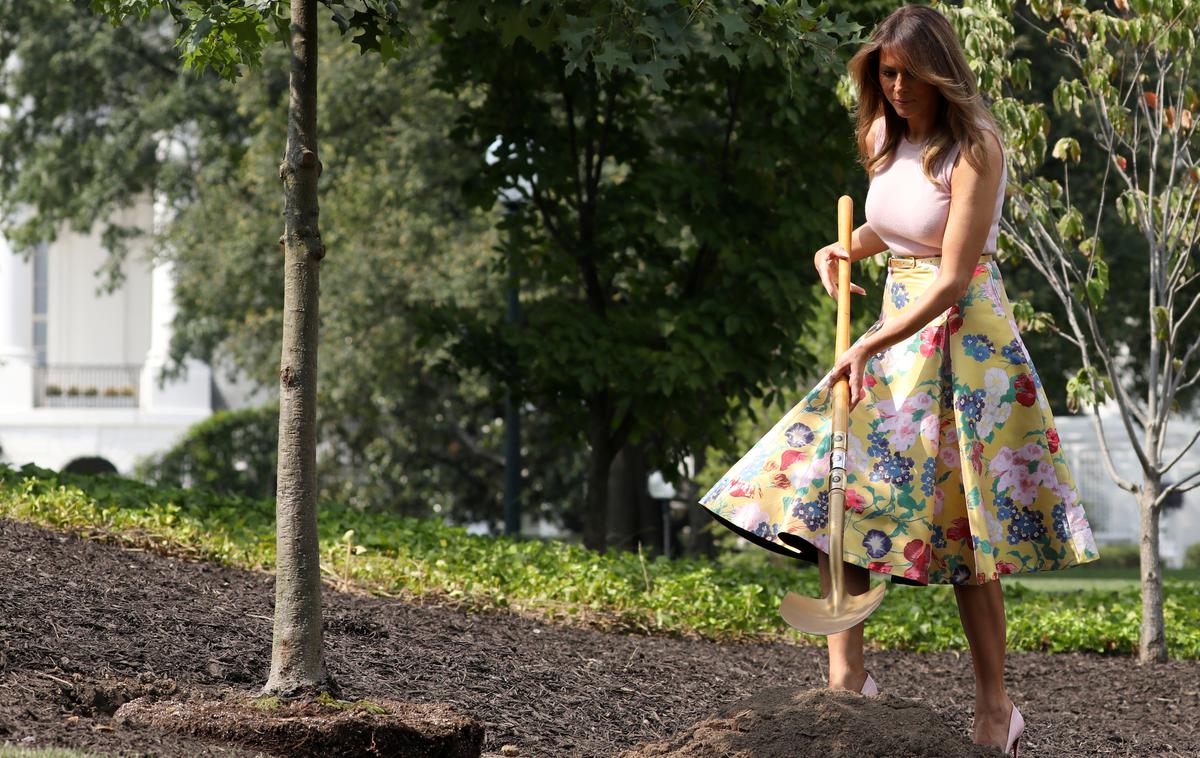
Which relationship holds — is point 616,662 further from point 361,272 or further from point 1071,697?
point 361,272

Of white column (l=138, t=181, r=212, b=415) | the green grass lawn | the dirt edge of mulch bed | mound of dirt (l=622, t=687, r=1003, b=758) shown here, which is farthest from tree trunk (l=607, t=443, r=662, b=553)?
white column (l=138, t=181, r=212, b=415)

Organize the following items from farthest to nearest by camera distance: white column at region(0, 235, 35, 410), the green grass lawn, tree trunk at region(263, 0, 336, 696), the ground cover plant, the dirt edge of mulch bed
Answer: white column at region(0, 235, 35, 410) → the green grass lawn → the ground cover plant → the dirt edge of mulch bed → tree trunk at region(263, 0, 336, 696)

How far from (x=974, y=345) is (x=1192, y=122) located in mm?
4048

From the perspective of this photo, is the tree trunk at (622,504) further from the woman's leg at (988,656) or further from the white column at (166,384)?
the white column at (166,384)

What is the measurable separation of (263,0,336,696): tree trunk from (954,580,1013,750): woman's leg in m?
1.66

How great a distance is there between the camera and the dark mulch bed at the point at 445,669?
12.7ft

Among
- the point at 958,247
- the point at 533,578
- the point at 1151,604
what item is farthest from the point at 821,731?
the point at 1151,604

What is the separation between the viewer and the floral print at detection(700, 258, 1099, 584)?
3381mm

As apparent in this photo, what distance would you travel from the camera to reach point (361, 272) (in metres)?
16.1

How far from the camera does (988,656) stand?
11.6 ft

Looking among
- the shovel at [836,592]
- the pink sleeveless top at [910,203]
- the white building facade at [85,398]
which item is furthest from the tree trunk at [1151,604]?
the white building facade at [85,398]

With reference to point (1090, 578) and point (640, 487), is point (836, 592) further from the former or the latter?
point (1090, 578)

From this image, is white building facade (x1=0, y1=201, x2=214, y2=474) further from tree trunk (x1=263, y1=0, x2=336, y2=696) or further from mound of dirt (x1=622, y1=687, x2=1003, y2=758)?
mound of dirt (x1=622, y1=687, x2=1003, y2=758)

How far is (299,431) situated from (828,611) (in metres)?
1.42
